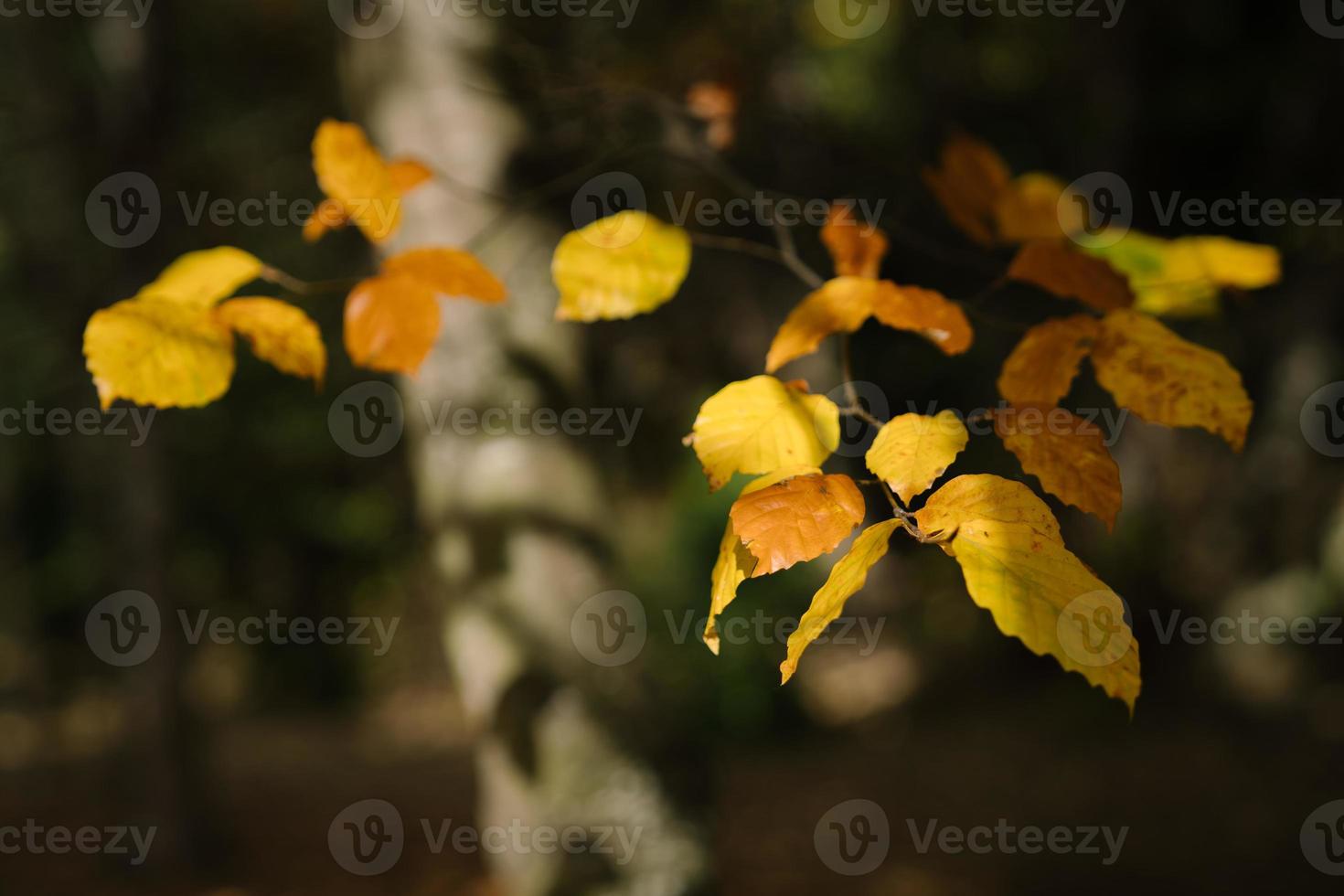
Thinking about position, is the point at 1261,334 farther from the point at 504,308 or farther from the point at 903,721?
the point at 504,308

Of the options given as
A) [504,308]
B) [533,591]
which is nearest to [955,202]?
[504,308]

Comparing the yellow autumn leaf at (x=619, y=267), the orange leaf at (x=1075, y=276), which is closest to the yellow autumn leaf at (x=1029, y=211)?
the orange leaf at (x=1075, y=276)

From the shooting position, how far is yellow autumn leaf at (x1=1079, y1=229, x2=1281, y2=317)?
1.18 m

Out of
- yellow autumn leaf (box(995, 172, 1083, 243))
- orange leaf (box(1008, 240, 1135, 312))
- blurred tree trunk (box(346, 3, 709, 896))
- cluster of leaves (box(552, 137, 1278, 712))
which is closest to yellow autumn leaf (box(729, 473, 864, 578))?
cluster of leaves (box(552, 137, 1278, 712))

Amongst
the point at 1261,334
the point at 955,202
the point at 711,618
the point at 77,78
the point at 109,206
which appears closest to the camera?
the point at 711,618

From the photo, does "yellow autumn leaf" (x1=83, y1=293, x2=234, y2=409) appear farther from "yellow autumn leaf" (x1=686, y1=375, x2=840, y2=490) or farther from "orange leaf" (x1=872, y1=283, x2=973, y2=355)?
"orange leaf" (x1=872, y1=283, x2=973, y2=355)

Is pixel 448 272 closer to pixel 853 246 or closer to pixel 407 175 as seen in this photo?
pixel 407 175

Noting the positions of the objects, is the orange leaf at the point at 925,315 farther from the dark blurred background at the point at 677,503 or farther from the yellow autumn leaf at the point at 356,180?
the yellow autumn leaf at the point at 356,180

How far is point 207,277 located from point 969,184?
102cm

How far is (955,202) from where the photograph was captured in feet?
3.97

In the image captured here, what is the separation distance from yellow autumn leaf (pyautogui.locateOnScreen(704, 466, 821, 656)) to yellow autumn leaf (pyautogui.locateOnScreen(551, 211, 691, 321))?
1.09 ft

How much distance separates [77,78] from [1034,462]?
580 centimetres

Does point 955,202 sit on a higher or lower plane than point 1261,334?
higher

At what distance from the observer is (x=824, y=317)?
939mm
